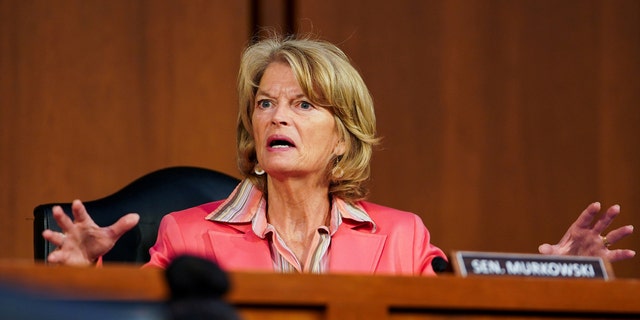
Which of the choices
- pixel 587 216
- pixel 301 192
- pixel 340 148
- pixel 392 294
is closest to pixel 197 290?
pixel 392 294

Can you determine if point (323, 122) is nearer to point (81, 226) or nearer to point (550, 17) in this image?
point (81, 226)

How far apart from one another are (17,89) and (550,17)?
6.02 feet

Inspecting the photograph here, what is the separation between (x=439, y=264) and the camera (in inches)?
92.6

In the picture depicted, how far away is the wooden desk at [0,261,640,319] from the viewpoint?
126 centimetres

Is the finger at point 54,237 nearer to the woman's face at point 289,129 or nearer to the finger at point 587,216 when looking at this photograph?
the woman's face at point 289,129

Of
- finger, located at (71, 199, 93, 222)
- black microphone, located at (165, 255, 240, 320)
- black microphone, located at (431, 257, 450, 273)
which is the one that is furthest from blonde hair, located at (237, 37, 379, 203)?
black microphone, located at (165, 255, 240, 320)

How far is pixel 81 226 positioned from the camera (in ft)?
6.47

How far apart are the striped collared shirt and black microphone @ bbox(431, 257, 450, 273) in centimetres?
16

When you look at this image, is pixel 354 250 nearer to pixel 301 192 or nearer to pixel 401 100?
pixel 301 192

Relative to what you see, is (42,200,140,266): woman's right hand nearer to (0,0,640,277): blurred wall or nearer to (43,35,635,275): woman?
(43,35,635,275): woman

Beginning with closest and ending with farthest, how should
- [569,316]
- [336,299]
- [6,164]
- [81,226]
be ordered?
[336,299] → [569,316] → [81,226] → [6,164]

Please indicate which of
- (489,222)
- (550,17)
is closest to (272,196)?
(489,222)

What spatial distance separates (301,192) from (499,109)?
1.51 meters

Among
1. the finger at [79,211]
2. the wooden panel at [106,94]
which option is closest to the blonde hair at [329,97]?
the finger at [79,211]
